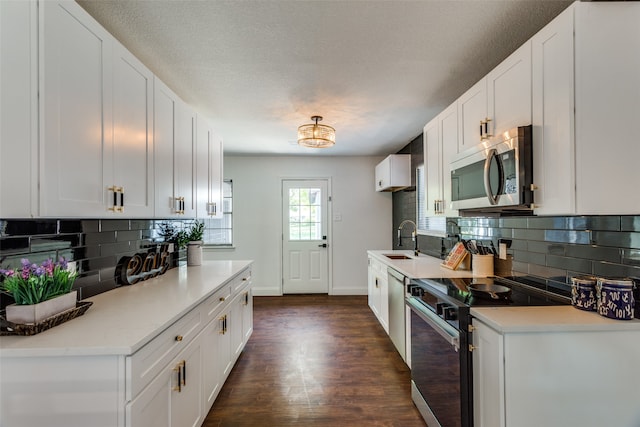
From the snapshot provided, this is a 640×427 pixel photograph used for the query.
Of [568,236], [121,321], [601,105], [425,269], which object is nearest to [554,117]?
[601,105]

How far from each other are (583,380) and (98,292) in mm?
2611

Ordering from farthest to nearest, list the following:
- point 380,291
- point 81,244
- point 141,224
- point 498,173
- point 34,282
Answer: point 380,291, point 141,224, point 81,244, point 498,173, point 34,282

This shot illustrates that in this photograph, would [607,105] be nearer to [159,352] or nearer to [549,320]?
[549,320]

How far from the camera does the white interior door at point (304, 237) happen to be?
5.10 m

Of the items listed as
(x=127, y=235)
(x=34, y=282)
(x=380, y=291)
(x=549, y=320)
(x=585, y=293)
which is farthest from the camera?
(x=380, y=291)

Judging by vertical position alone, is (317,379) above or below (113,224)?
below

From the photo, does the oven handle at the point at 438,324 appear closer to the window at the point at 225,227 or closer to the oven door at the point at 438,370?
the oven door at the point at 438,370

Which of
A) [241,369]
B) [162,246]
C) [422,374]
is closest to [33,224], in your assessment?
[162,246]

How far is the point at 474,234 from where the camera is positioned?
2678 mm

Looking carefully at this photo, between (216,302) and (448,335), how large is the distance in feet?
4.92

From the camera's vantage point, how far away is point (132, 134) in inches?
66.9

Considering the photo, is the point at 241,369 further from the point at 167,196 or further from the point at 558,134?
the point at 558,134

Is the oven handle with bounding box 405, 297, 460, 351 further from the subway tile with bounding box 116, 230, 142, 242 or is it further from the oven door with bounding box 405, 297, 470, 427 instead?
the subway tile with bounding box 116, 230, 142, 242

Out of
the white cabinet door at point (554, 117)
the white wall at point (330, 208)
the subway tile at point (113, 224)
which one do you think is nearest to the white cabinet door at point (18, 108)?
the subway tile at point (113, 224)
